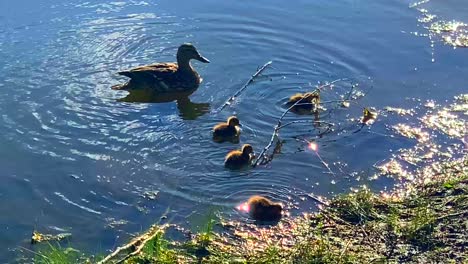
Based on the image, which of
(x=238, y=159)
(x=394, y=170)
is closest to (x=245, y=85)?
(x=238, y=159)

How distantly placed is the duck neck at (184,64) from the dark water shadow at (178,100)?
0.91 feet

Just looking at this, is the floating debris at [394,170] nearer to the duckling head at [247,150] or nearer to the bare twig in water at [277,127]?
the bare twig in water at [277,127]

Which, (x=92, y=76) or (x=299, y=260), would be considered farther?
(x=92, y=76)

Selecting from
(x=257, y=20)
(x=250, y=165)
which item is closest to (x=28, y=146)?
(x=250, y=165)

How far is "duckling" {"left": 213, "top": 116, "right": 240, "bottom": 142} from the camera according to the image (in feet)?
25.5

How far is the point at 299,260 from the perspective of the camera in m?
5.61

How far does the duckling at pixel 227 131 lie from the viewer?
25.5ft

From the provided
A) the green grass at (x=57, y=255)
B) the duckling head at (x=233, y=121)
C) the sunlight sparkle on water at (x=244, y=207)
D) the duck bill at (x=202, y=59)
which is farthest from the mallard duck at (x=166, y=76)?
the green grass at (x=57, y=255)

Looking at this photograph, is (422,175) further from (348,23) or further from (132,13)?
(132,13)

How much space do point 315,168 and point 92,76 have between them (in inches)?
130

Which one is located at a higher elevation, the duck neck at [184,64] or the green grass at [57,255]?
the duck neck at [184,64]

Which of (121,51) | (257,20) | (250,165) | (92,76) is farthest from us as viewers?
(257,20)

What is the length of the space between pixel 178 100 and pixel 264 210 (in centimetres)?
300

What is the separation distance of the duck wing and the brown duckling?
3021 millimetres
